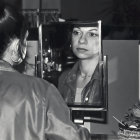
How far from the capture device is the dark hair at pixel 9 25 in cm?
133

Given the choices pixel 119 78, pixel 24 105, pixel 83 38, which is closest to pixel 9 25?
pixel 24 105

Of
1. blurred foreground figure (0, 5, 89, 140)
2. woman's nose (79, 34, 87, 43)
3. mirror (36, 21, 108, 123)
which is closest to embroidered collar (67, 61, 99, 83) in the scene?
mirror (36, 21, 108, 123)

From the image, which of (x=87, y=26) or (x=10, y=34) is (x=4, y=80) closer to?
(x=10, y=34)

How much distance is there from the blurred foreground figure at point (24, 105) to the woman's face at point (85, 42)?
595 mm

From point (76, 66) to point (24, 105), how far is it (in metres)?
0.72

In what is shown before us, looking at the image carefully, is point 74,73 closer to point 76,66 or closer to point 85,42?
point 76,66

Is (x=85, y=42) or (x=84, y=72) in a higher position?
(x=85, y=42)

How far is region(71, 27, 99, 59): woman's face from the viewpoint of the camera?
1.91 meters

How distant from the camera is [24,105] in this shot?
1298 millimetres

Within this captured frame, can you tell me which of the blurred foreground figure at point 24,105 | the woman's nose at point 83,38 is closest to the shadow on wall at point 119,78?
the woman's nose at point 83,38

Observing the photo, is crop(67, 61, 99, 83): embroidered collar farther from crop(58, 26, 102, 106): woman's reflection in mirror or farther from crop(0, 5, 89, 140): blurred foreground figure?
crop(0, 5, 89, 140): blurred foreground figure

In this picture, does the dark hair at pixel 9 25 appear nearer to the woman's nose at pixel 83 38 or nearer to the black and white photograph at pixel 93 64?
the black and white photograph at pixel 93 64

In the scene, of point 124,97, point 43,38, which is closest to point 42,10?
point 43,38

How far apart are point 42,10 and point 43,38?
0.99ft
